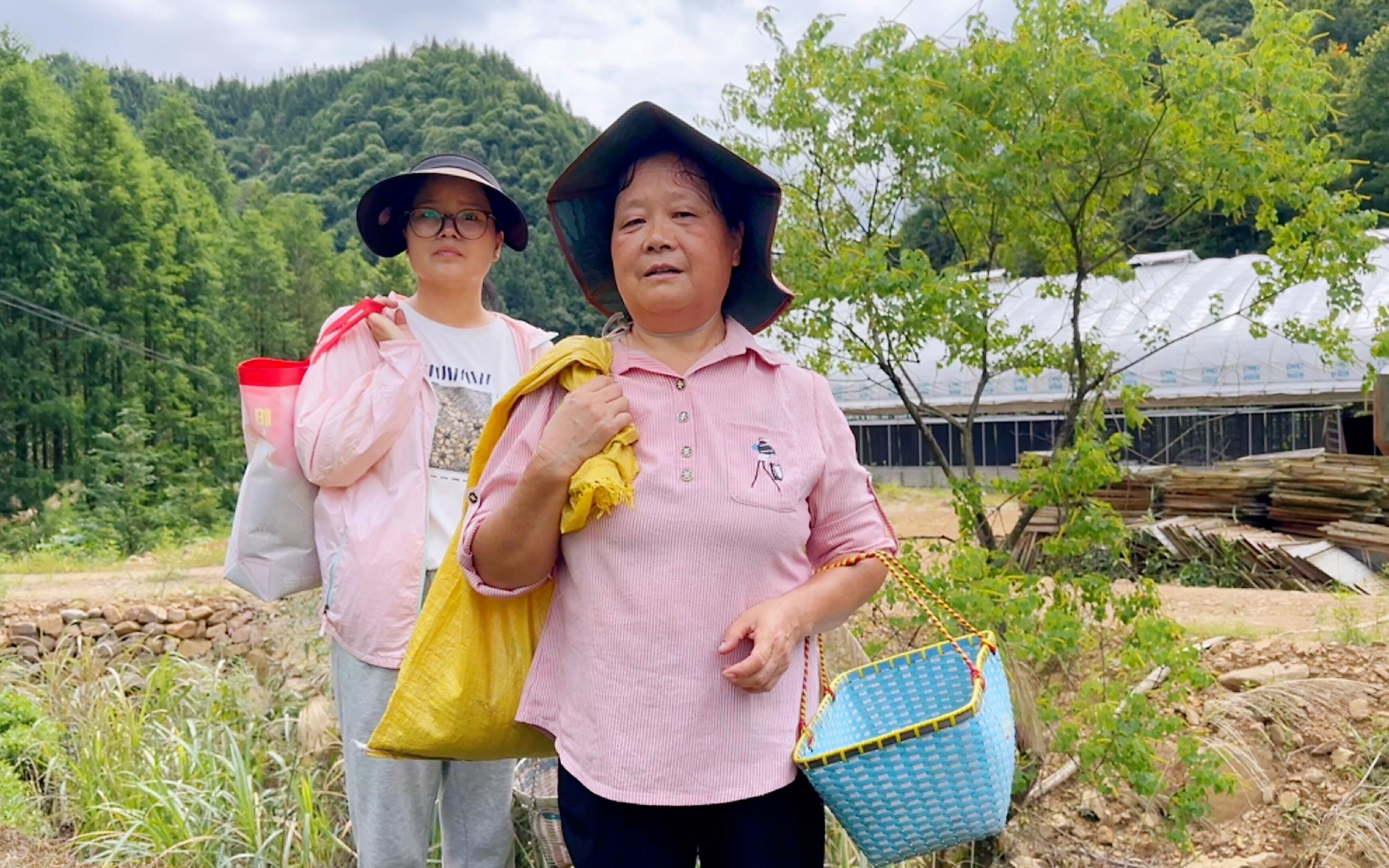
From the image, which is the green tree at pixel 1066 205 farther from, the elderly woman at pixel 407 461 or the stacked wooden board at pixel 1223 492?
the stacked wooden board at pixel 1223 492

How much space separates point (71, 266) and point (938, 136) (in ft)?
76.2

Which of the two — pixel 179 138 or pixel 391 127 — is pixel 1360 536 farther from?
pixel 391 127

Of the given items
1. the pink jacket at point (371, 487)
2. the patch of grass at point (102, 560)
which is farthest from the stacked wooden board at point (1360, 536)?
the patch of grass at point (102, 560)

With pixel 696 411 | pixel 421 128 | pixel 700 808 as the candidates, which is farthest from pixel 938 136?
pixel 421 128

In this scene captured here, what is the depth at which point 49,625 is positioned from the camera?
26.3 feet

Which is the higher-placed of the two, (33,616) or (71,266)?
(71,266)

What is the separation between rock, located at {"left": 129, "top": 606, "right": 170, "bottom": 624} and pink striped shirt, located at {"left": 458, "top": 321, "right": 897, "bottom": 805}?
8217mm

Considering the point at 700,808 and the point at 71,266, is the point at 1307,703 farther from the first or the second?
the point at 71,266

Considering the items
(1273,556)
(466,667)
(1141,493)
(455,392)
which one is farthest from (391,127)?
(466,667)

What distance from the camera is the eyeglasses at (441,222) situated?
7.50ft

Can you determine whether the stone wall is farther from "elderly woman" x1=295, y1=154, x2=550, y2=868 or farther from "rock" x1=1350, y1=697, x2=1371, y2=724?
"rock" x1=1350, y1=697, x2=1371, y2=724

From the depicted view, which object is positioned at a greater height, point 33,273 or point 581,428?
point 33,273

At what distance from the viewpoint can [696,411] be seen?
1465mm

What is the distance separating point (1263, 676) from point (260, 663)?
5.19 metres
